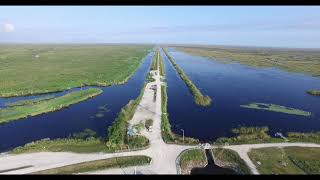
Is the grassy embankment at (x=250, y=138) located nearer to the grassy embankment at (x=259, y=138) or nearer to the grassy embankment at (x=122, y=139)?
the grassy embankment at (x=259, y=138)

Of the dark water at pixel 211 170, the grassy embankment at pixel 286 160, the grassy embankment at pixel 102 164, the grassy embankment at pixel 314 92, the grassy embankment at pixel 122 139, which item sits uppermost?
the grassy embankment at pixel 314 92

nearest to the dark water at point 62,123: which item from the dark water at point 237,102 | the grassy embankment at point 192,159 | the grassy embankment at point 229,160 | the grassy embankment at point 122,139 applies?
the grassy embankment at point 122,139

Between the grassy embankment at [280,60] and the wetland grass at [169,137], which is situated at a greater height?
the grassy embankment at [280,60]

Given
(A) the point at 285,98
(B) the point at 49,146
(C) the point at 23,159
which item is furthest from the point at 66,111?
(A) the point at 285,98

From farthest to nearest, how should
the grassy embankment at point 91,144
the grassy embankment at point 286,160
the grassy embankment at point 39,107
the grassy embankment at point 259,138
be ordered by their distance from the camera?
the grassy embankment at point 39,107, the grassy embankment at point 259,138, the grassy embankment at point 91,144, the grassy embankment at point 286,160

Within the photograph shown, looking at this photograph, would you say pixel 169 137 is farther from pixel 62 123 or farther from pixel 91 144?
pixel 62 123

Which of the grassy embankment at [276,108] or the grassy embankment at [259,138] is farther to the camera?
the grassy embankment at [276,108]
